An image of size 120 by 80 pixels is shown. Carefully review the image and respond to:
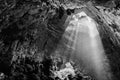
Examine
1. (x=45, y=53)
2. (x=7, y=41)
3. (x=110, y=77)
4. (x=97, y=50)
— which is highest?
(x=7, y=41)

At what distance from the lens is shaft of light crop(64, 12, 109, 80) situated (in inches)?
414

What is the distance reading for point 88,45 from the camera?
11.9 m

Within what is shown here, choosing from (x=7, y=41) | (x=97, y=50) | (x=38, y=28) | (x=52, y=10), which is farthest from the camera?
(x=97, y=50)

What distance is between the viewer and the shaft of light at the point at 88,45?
10.5 metres

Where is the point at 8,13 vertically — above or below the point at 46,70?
above

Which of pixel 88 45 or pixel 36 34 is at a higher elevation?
pixel 36 34

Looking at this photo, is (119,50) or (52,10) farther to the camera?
(119,50)

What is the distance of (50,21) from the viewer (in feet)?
32.9

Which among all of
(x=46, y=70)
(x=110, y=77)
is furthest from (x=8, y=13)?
(x=110, y=77)

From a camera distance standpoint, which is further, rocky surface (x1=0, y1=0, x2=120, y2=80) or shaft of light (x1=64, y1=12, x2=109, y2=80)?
shaft of light (x1=64, y1=12, x2=109, y2=80)

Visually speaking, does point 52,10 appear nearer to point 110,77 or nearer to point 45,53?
point 45,53

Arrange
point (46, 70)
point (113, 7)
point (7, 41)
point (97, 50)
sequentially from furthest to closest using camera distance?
point (113, 7) < point (97, 50) < point (46, 70) < point (7, 41)

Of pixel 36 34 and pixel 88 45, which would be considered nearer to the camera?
pixel 36 34

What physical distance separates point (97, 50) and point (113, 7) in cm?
426
